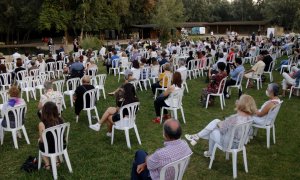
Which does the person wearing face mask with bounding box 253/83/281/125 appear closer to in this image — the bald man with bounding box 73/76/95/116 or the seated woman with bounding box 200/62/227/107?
the seated woman with bounding box 200/62/227/107

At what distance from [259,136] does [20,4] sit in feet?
141

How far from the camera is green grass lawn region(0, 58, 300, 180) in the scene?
4.80 metres

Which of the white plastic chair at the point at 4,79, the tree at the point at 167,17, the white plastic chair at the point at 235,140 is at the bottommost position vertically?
the white plastic chair at the point at 235,140

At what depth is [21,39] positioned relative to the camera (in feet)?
165

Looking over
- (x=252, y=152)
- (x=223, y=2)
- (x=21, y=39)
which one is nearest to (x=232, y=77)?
(x=252, y=152)

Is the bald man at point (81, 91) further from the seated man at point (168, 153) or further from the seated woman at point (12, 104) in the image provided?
the seated man at point (168, 153)

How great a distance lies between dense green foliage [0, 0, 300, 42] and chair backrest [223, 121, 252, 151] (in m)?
31.3

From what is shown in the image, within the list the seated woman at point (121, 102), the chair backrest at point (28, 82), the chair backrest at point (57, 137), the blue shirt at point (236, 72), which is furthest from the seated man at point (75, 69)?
the chair backrest at point (57, 137)

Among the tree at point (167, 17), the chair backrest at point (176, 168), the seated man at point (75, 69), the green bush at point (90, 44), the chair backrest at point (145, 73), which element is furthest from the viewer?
the tree at point (167, 17)

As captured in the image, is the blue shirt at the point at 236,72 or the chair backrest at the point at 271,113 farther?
the blue shirt at the point at 236,72

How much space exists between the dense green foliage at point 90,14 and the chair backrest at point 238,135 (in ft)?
103

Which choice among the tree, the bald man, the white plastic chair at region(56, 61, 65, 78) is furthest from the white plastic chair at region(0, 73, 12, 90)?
the tree

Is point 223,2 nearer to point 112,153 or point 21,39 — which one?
point 21,39

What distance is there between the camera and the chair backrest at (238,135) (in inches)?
177
